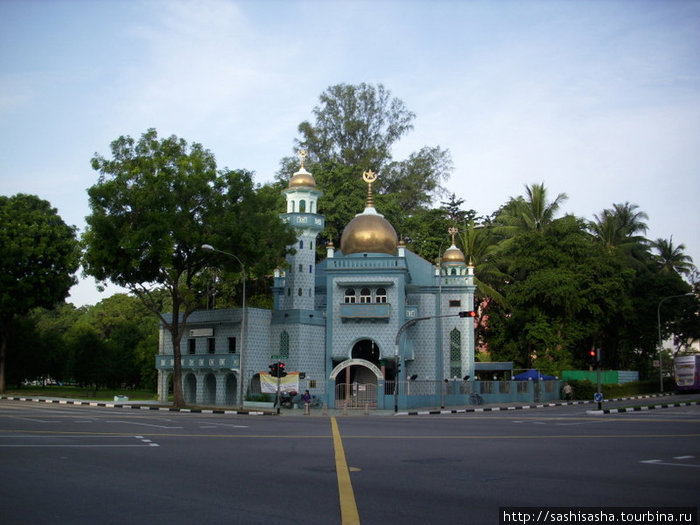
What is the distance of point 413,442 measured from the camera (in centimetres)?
1755

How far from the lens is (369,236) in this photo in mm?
45906

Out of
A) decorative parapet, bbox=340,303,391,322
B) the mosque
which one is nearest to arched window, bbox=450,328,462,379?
the mosque

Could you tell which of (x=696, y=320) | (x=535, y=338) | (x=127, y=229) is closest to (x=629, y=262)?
(x=696, y=320)

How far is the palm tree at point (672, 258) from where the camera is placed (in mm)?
68125

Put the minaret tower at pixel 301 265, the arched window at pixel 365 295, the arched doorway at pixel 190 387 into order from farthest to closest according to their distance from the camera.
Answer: the arched doorway at pixel 190 387 → the minaret tower at pixel 301 265 → the arched window at pixel 365 295

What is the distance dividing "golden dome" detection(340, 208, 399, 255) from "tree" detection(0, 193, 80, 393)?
18325 mm

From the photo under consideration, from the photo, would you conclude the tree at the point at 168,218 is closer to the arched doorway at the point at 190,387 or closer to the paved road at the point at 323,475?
the arched doorway at the point at 190,387

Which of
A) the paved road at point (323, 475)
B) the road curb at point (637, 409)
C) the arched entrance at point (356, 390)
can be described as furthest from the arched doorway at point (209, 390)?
the paved road at point (323, 475)

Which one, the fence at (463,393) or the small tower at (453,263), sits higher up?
the small tower at (453,263)

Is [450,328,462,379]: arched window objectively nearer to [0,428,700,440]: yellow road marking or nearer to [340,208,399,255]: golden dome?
[340,208,399,255]: golden dome

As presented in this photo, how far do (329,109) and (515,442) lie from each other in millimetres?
48580

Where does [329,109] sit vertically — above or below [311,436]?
above

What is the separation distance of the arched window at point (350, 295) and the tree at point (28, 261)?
18.5 m

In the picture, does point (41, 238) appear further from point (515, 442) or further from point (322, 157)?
point (515, 442)
